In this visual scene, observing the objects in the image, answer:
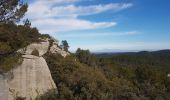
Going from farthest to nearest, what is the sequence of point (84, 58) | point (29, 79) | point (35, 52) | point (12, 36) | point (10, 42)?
Result: point (84, 58) < point (35, 52) < point (29, 79) < point (10, 42) < point (12, 36)

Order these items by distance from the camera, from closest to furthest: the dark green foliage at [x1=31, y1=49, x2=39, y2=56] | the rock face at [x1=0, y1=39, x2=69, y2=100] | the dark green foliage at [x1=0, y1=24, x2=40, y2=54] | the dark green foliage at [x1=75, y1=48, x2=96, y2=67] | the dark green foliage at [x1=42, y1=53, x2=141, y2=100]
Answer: the dark green foliage at [x1=42, y1=53, x2=141, y2=100]
the dark green foliage at [x1=0, y1=24, x2=40, y2=54]
the rock face at [x1=0, y1=39, x2=69, y2=100]
the dark green foliage at [x1=31, y1=49, x2=39, y2=56]
the dark green foliage at [x1=75, y1=48, x2=96, y2=67]

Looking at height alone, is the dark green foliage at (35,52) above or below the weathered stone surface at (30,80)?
above

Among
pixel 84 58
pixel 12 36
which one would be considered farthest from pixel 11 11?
pixel 84 58

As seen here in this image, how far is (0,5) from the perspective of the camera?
70.8 feet

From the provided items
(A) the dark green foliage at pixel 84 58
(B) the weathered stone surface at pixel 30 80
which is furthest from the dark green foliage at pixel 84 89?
(A) the dark green foliage at pixel 84 58

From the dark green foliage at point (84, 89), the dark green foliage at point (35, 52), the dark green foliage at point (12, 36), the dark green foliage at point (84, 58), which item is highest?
the dark green foliage at point (12, 36)

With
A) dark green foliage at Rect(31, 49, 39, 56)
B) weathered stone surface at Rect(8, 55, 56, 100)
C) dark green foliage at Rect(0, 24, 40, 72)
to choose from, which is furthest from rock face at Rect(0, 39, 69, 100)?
dark green foliage at Rect(31, 49, 39, 56)

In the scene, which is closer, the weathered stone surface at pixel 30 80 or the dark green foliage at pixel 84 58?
the weathered stone surface at pixel 30 80

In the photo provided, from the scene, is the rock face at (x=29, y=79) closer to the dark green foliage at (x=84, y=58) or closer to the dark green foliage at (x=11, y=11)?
the dark green foliage at (x=11, y=11)

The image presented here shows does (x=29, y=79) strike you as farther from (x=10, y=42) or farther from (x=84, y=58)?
(x=84, y=58)

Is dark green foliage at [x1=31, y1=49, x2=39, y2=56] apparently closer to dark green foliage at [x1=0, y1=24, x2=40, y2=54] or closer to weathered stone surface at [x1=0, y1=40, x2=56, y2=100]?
weathered stone surface at [x1=0, y1=40, x2=56, y2=100]

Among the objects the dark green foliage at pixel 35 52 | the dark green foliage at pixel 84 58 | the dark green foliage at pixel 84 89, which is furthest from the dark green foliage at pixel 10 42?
the dark green foliage at pixel 84 58

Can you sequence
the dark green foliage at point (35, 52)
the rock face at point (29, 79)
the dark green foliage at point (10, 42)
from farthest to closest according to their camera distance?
the dark green foliage at point (35, 52) < the rock face at point (29, 79) < the dark green foliage at point (10, 42)

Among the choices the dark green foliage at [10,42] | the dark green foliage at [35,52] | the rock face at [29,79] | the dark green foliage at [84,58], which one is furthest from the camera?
the dark green foliage at [84,58]
